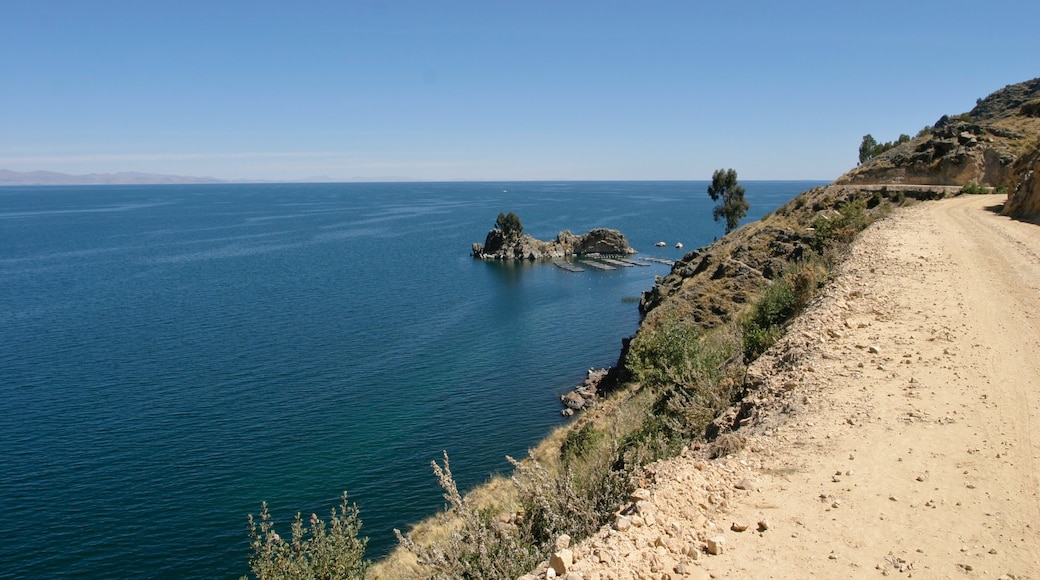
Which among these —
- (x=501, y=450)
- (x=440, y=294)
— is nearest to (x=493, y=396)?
(x=501, y=450)

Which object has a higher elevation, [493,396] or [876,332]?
[876,332]

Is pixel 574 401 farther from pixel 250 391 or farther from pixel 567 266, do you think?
pixel 567 266

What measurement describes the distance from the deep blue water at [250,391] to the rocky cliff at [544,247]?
585 inches

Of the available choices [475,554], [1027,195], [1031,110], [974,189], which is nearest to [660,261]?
[1031,110]

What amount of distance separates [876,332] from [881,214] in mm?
22065

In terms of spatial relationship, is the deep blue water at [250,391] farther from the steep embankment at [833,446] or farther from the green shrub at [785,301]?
the green shrub at [785,301]

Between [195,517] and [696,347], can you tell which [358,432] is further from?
[696,347]

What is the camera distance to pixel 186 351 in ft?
153

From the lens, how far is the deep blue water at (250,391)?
25703 mm

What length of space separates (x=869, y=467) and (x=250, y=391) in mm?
37004

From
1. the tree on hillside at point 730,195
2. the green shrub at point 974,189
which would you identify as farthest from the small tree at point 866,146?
the green shrub at point 974,189

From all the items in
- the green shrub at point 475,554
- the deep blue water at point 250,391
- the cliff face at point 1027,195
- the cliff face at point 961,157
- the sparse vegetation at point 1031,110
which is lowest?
the deep blue water at point 250,391

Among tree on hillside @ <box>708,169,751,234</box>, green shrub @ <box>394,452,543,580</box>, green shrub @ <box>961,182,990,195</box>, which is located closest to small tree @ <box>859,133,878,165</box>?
tree on hillside @ <box>708,169,751,234</box>

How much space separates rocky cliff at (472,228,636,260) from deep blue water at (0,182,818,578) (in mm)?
14849
